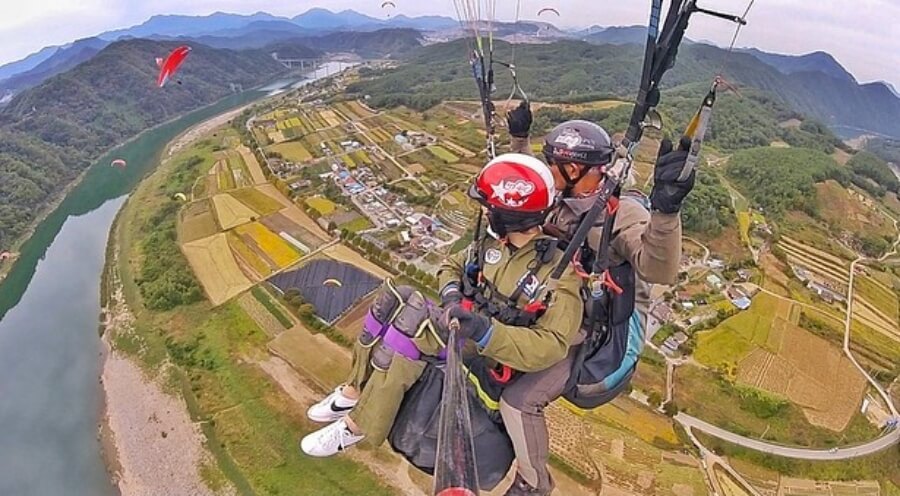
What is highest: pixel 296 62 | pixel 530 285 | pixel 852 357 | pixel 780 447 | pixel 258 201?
pixel 530 285

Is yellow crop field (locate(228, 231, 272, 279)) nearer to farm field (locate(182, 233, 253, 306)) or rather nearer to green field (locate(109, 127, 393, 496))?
farm field (locate(182, 233, 253, 306))

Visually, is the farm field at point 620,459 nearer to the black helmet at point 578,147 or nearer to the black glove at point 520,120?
the black glove at point 520,120

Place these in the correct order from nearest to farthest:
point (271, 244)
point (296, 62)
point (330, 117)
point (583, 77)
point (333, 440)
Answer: point (333, 440), point (271, 244), point (330, 117), point (583, 77), point (296, 62)

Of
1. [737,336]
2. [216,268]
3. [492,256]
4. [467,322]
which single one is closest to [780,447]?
[737,336]

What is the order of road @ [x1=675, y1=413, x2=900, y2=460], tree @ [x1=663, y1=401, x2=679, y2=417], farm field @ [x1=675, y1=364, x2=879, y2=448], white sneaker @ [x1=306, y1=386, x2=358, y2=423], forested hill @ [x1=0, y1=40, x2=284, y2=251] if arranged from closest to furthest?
1. white sneaker @ [x1=306, y1=386, x2=358, y2=423]
2. road @ [x1=675, y1=413, x2=900, y2=460]
3. farm field @ [x1=675, y1=364, x2=879, y2=448]
4. tree @ [x1=663, y1=401, x2=679, y2=417]
5. forested hill @ [x1=0, y1=40, x2=284, y2=251]

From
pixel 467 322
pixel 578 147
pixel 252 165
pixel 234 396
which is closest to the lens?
pixel 467 322

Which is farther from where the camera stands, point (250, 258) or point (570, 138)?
point (250, 258)

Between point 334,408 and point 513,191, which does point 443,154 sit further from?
point 513,191

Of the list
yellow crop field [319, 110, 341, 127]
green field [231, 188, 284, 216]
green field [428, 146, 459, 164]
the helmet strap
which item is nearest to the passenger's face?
the helmet strap
